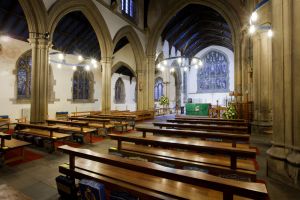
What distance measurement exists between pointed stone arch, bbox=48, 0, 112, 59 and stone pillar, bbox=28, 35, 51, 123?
60cm

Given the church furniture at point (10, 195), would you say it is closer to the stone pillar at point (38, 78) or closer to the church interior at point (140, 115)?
the church interior at point (140, 115)

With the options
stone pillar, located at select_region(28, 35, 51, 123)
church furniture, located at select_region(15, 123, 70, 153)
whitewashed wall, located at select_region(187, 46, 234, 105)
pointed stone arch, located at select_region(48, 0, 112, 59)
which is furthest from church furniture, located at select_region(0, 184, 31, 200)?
whitewashed wall, located at select_region(187, 46, 234, 105)

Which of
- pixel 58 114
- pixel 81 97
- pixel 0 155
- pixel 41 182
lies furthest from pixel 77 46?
pixel 41 182

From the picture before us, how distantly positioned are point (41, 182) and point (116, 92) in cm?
1495

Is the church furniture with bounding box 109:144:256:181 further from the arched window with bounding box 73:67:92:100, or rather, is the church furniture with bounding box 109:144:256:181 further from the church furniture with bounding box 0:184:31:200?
the arched window with bounding box 73:67:92:100

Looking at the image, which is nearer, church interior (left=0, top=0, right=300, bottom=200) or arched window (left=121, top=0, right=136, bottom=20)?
church interior (left=0, top=0, right=300, bottom=200)

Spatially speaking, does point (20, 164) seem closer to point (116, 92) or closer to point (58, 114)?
point (58, 114)

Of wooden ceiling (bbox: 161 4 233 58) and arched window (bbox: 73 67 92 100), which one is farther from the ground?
wooden ceiling (bbox: 161 4 233 58)

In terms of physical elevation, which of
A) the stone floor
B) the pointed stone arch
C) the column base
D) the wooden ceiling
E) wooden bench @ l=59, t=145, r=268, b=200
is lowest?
the stone floor

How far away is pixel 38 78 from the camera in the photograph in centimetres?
628

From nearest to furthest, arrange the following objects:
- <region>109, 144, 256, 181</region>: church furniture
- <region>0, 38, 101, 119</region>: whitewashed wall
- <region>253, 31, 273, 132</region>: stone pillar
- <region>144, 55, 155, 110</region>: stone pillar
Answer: <region>109, 144, 256, 181</region>: church furniture < <region>253, 31, 273, 132</region>: stone pillar < <region>0, 38, 101, 119</region>: whitewashed wall < <region>144, 55, 155, 110</region>: stone pillar

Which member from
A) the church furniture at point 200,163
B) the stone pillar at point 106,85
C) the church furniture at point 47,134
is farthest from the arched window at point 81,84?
the church furniture at point 200,163

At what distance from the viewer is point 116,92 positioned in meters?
17.5

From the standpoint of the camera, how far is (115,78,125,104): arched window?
1751 centimetres
